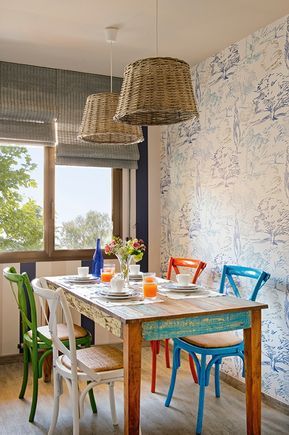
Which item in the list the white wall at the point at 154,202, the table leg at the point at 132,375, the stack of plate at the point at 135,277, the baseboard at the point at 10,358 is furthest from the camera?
the white wall at the point at 154,202

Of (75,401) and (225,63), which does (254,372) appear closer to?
(75,401)

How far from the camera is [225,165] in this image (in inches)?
141

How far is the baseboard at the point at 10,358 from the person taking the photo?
Result: 3863mm

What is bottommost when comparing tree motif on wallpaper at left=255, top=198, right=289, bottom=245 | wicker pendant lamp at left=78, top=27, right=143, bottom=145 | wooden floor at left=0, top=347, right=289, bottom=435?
wooden floor at left=0, top=347, right=289, bottom=435

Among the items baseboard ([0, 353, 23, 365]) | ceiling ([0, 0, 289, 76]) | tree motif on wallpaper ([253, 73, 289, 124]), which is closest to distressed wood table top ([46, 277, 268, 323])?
tree motif on wallpaper ([253, 73, 289, 124])

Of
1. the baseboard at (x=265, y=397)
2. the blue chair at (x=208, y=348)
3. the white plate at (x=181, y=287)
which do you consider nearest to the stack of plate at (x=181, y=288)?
the white plate at (x=181, y=287)

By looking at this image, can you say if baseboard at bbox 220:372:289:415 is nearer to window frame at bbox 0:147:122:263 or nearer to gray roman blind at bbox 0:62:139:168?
window frame at bbox 0:147:122:263

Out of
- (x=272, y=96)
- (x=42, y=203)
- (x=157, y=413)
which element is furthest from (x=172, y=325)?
(x=42, y=203)

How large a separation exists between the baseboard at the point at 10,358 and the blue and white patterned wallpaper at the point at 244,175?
5.29 feet

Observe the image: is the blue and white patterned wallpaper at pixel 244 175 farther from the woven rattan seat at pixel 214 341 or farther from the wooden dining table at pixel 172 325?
the wooden dining table at pixel 172 325

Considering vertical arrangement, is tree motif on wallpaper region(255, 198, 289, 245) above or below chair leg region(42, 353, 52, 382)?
above

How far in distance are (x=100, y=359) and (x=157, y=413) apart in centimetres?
71

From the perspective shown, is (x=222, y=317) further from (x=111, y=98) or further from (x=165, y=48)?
(x=165, y=48)

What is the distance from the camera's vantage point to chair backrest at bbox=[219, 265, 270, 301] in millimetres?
2918
